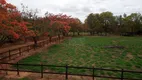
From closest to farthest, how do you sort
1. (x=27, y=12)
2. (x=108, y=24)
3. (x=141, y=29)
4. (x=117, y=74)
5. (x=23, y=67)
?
(x=117, y=74) → (x=23, y=67) → (x=27, y=12) → (x=141, y=29) → (x=108, y=24)

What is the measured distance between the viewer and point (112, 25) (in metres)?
56.3

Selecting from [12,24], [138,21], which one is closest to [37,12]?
[12,24]

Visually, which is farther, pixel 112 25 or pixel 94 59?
pixel 112 25

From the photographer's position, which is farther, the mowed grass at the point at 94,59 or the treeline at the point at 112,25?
the treeline at the point at 112,25

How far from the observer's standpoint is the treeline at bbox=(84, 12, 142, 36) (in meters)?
51.5

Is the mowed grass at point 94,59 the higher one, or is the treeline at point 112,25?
the treeline at point 112,25

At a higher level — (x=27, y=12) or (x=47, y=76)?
(x=27, y=12)

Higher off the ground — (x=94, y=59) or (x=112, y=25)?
(x=112, y=25)

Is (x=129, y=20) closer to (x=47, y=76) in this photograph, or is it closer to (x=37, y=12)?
(x=37, y=12)

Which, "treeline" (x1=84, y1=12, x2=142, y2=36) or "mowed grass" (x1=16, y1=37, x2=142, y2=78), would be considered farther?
"treeline" (x1=84, y1=12, x2=142, y2=36)

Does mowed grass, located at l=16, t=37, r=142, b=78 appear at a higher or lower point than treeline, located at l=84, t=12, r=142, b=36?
lower

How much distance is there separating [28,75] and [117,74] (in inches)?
218

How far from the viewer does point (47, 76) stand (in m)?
7.82

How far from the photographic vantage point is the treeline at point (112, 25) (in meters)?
51.5
